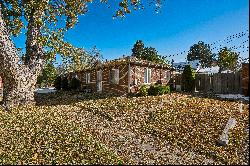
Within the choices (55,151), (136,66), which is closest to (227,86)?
(136,66)

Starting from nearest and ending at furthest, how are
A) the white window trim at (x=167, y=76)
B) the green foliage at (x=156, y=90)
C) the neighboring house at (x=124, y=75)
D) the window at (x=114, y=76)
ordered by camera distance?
the green foliage at (x=156, y=90) < the neighboring house at (x=124, y=75) < the window at (x=114, y=76) < the white window trim at (x=167, y=76)

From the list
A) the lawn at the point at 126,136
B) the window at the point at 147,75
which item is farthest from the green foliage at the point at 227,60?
the lawn at the point at 126,136

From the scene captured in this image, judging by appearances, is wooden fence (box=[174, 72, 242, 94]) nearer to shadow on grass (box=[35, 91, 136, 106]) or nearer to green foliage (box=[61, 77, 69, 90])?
shadow on grass (box=[35, 91, 136, 106])

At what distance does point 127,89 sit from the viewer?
28281 mm

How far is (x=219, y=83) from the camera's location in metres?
27.1

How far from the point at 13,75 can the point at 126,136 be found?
517 inches

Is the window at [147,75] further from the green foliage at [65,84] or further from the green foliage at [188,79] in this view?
the green foliage at [65,84]

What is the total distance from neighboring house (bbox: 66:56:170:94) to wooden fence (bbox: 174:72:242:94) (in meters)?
5.44

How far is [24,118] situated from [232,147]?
40.2ft

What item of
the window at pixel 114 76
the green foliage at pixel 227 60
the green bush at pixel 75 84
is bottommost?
the green bush at pixel 75 84

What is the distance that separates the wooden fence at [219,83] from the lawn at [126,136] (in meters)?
7.57

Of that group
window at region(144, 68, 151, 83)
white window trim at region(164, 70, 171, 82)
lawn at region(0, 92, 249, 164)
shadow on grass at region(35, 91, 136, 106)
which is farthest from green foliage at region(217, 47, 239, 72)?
lawn at region(0, 92, 249, 164)

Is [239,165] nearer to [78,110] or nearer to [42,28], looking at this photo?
[78,110]

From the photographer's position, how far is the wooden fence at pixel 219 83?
81.0 ft
